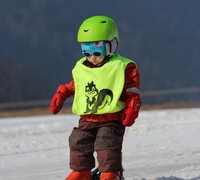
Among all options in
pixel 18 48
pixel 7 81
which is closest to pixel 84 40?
pixel 7 81

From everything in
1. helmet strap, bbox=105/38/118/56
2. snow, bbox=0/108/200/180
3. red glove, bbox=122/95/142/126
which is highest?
helmet strap, bbox=105/38/118/56

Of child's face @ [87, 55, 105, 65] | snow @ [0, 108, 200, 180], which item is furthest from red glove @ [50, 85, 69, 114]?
snow @ [0, 108, 200, 180]

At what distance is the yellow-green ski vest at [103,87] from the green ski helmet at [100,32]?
0.12 m

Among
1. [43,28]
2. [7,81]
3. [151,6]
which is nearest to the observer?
[7,81]

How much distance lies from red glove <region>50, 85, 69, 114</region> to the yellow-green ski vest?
0.16 meters

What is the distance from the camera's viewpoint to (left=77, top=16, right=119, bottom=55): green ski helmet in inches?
170

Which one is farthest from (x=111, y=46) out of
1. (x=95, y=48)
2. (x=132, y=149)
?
(x=132, y=149)

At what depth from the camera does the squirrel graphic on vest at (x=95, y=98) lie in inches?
170

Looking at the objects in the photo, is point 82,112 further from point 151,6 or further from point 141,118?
point 151,6

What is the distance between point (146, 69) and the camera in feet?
228

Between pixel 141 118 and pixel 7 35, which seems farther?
pixel 7 35

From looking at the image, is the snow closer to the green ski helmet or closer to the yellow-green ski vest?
the yellow-green ski vest

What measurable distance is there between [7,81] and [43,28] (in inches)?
941

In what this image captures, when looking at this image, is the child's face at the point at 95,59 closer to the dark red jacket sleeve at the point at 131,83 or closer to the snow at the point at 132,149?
the dark red jacket sleeve at the point at 131,83
